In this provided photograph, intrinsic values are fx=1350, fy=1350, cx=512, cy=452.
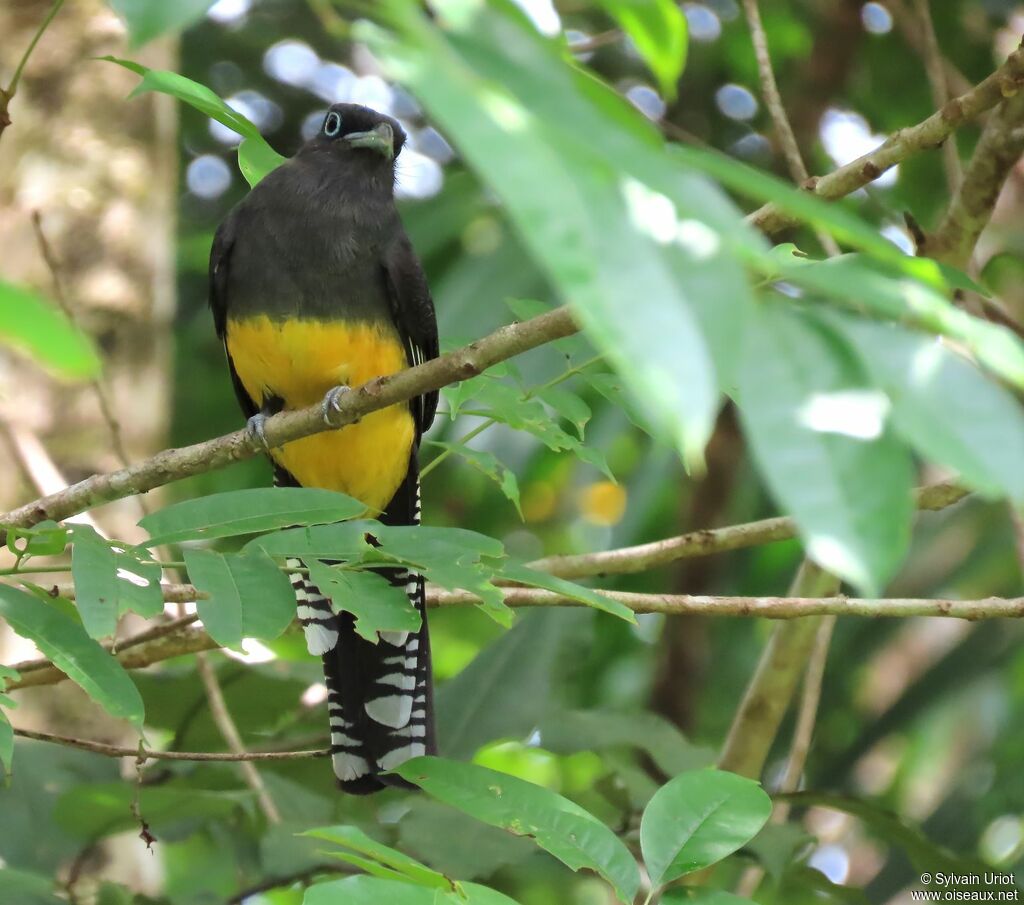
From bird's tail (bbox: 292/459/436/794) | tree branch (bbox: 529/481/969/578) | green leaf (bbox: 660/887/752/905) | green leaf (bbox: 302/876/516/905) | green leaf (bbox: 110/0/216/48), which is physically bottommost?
bird's tail (bbox: 292/459/436/794)

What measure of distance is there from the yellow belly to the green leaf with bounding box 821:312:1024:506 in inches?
111

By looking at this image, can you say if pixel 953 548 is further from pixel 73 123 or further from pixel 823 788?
pixel 73 123

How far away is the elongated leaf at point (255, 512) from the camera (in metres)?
2.14

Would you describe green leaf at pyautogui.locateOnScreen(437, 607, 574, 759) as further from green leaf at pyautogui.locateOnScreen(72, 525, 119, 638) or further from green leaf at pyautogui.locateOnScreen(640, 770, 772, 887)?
green leaf at pyautogui.locateOnScreen(72, 525, 119, 638)

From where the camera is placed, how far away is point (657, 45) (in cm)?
120

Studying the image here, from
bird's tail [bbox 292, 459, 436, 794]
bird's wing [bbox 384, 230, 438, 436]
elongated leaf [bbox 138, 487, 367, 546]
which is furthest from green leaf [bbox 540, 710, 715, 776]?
elongated leaf [bbox 138, 487, 367, 546]

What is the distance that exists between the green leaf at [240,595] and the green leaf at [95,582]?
0.13 metres

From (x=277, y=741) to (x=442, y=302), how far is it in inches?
75.1

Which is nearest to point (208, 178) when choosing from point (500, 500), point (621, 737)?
point (500, 500)

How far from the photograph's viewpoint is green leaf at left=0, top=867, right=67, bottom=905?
240 centimetres

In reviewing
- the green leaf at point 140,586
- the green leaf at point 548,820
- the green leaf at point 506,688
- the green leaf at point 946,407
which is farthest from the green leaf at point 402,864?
the green leaf at point 506,688

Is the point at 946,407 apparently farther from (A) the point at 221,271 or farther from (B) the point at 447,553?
(A) the point at 221,271

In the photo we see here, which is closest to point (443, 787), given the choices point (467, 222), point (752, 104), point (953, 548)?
point (467, 222)

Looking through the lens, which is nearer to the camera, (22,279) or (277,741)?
(277,741)
